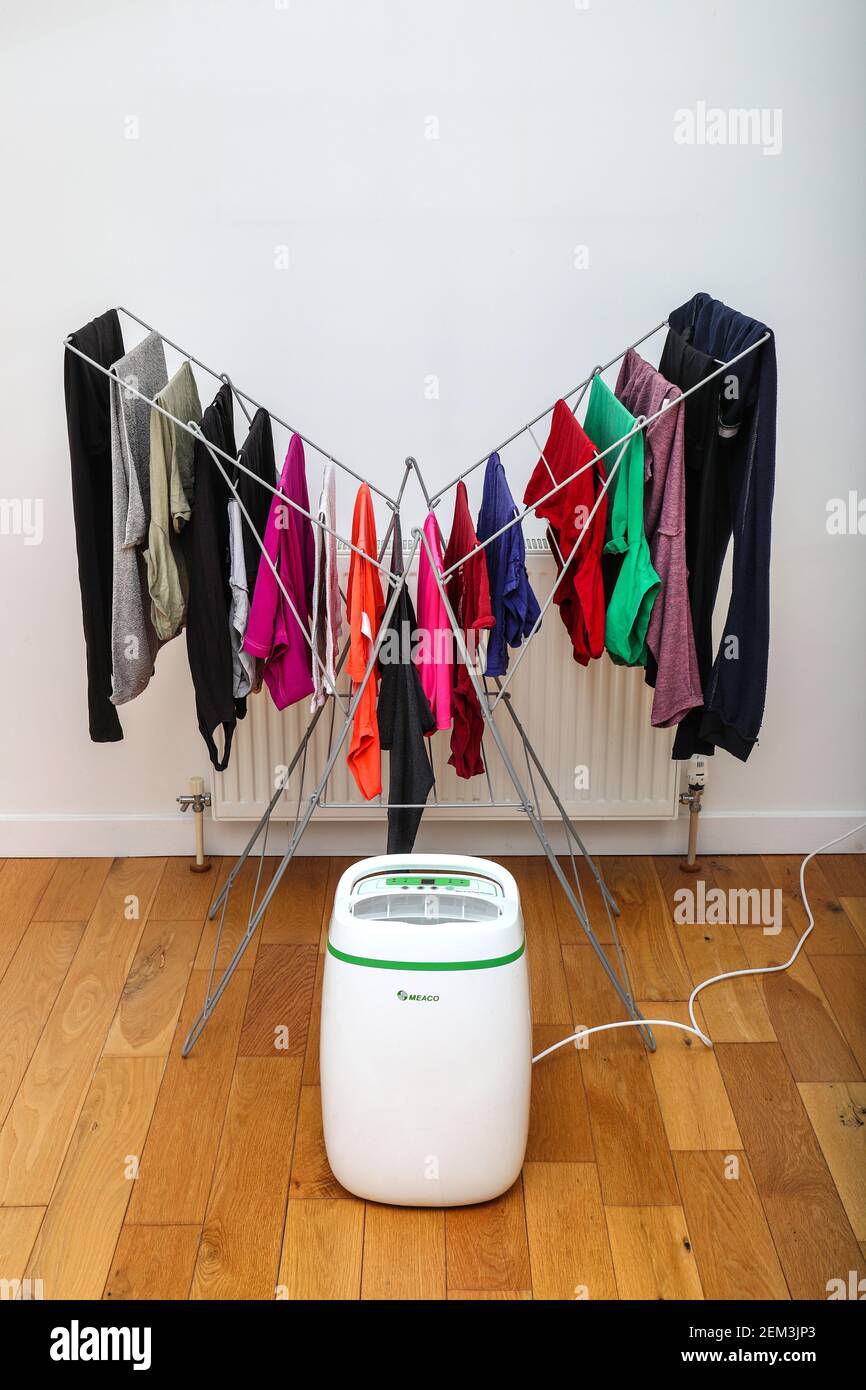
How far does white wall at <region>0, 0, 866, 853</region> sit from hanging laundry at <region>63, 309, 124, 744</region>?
492mm

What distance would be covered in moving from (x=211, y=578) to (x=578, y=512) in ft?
2.10

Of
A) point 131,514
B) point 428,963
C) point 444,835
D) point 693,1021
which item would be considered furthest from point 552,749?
point 131,514

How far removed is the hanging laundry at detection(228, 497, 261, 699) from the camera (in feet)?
7.85

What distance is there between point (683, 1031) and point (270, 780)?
1080 millimetres

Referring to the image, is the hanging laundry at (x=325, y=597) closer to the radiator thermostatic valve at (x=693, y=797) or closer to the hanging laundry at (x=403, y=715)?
the hanging laundry at (x=403, y=715)

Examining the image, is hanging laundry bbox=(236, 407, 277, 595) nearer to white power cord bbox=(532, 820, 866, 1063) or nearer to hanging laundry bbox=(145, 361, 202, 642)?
hanging laundry bbox=(145, 361, 202, 642)
